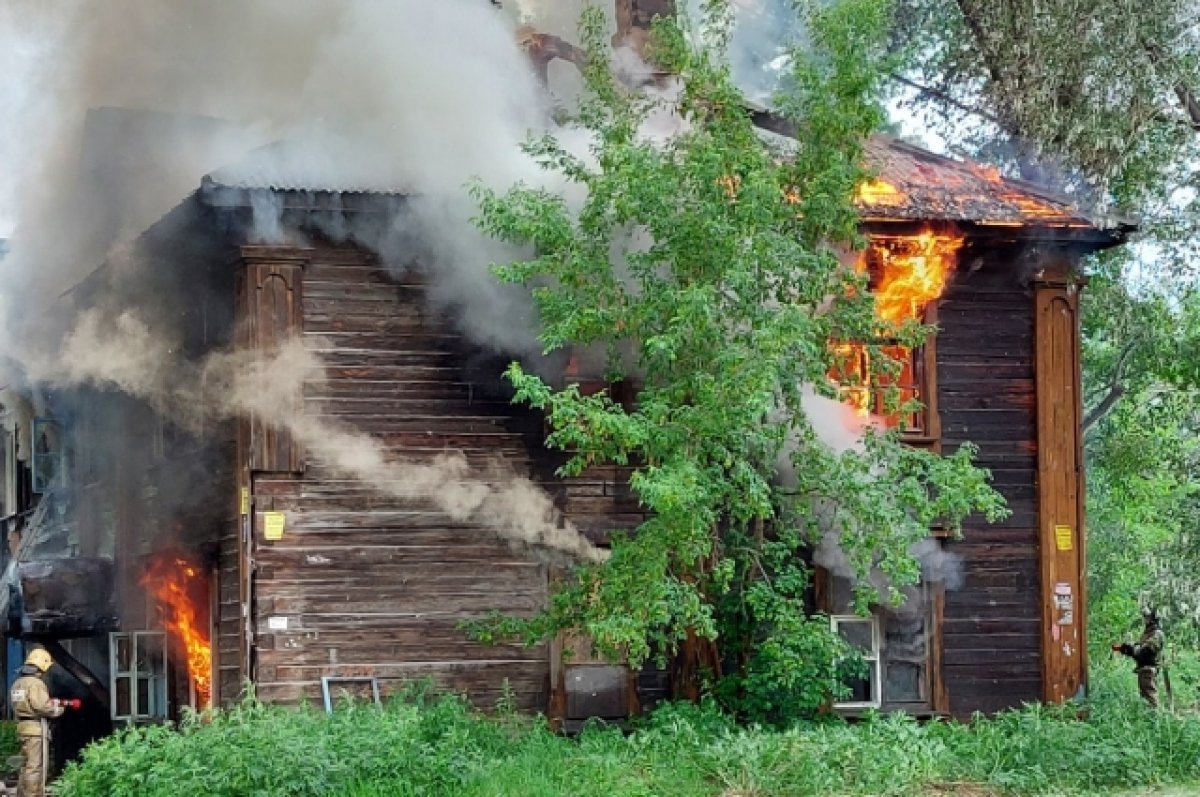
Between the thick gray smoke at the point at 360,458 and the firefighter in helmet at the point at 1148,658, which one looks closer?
the thick gray smoke at the point at 360,458

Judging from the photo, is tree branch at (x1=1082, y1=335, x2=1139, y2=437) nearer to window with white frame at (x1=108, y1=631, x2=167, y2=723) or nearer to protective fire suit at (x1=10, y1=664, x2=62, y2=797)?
window with white frame at (x1=108, y1=631, x2=167, y2=723)

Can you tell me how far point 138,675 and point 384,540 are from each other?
6.03 m

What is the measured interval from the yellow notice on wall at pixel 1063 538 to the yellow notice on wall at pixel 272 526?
26.5 ft

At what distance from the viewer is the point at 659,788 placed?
13.9 meters

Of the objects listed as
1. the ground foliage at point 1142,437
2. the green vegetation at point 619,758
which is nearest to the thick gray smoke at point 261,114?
A: the green vegetation at point 619,758

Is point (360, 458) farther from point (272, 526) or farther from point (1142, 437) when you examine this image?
point (1142, 437)

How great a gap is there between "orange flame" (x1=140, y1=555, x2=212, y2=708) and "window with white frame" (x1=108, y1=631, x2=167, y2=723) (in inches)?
23.5

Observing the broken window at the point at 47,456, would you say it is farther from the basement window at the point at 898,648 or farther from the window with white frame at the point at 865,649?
the basement window at the point at 898,648

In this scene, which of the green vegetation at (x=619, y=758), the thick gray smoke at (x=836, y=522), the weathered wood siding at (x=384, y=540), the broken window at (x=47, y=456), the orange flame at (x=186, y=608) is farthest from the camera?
the broken window at (x=47, y=456)

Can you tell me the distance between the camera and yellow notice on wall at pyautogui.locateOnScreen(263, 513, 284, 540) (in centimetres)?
1702

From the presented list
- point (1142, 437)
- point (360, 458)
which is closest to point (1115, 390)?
point (1142, 437)

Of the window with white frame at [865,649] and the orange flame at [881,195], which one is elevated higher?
the orange flame at [881,195]

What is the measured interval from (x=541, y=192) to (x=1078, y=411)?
269 inches

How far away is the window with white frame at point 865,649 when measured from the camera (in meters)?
18.7
